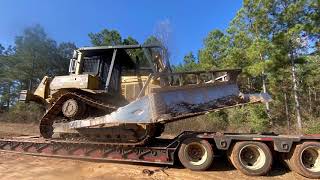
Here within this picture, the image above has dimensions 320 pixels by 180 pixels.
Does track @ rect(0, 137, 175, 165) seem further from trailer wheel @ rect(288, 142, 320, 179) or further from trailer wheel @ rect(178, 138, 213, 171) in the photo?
trailer wheel @ rect(288, 142, 320, 179)

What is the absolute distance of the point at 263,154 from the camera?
8812mm

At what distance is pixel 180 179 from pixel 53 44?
36782 millimetres

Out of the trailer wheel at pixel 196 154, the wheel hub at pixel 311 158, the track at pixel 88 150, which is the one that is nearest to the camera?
the wheel hub at pixel 311 158

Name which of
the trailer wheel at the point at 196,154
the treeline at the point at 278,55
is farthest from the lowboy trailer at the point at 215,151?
the treeline at the point at 278,55

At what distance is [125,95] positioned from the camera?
1134cm

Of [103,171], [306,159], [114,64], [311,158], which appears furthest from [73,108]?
[311,158]

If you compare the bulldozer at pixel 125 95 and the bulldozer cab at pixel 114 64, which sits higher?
the bulldozer cab at pixel 114 64

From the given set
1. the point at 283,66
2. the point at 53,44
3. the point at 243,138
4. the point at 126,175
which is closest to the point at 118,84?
the point at 126,175

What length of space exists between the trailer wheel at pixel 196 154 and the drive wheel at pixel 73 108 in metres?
3.39

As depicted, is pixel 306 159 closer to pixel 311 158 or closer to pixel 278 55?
pixel 311 158

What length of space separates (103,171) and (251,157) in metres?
3.78

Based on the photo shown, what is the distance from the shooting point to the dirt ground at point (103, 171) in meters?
8.59

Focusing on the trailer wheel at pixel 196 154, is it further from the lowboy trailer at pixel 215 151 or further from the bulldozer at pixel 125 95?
the bulldozer at pixel 125 95

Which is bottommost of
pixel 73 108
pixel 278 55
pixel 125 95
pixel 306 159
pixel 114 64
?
pixel 306 159
